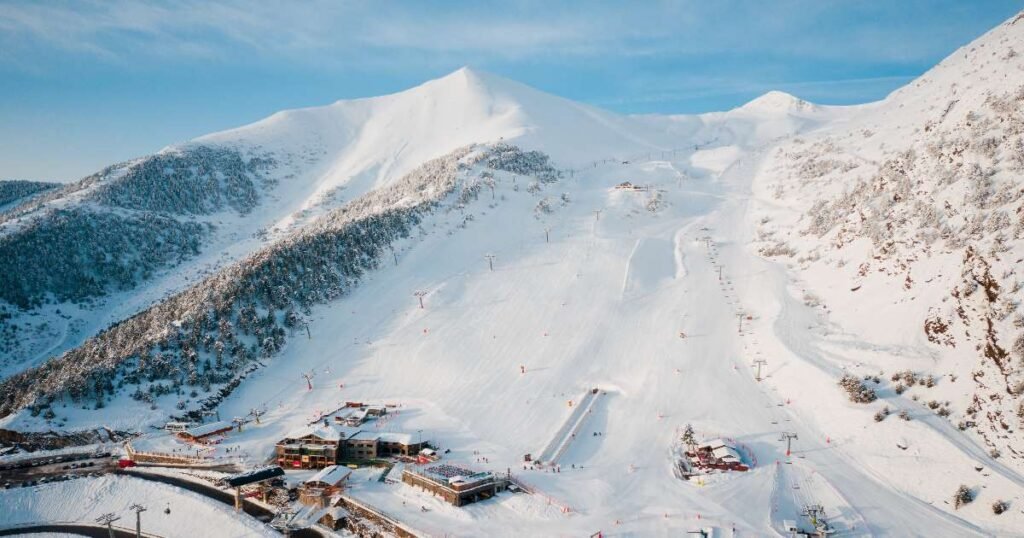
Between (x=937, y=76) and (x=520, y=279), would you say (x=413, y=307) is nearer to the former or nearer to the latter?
(x=520, y=279)

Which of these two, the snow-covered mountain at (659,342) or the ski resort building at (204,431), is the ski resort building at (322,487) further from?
the ski resort building at (204,431)

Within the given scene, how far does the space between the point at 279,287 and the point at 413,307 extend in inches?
686

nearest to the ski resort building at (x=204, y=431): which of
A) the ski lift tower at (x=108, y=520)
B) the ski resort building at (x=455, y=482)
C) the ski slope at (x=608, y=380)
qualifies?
the ski slope at (x=608, y=380)

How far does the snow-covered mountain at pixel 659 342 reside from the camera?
3803 cm

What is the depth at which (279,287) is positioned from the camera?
234ft

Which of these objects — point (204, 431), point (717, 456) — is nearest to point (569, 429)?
point (717, 456)

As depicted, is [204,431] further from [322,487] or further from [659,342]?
[659,342]

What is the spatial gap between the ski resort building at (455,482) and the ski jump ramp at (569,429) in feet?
17.8

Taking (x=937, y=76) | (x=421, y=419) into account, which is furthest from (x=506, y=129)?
(x=421, y=419)

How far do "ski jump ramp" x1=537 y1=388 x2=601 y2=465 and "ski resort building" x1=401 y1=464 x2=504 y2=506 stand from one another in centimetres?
543

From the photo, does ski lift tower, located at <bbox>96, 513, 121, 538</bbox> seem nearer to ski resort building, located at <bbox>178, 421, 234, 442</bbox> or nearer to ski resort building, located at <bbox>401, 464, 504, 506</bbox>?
ski resort building, located at <bbox>178, 421, 234, 442</bbox>

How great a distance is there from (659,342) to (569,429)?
1863cm

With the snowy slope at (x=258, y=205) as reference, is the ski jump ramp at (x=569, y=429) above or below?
below

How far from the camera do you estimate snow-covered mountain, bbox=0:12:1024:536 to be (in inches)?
1497
